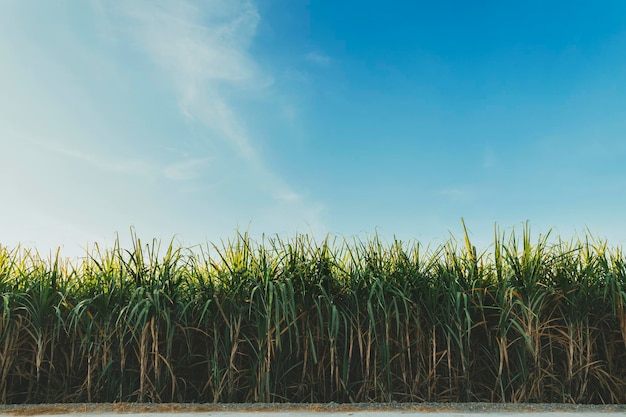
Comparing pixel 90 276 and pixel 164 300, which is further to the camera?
pixel 90 276

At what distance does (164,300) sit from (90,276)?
87cm

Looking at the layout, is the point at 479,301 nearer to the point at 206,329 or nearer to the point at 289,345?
the point at 289,345

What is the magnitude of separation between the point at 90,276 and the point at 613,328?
12.8ft

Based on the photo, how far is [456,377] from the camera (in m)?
3.62

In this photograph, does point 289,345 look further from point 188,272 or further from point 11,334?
point 11,334

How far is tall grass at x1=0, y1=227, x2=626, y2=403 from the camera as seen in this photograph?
3.56 m

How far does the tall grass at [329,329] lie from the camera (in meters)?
3.56

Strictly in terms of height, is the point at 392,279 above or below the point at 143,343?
above

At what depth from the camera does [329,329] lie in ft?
11.5

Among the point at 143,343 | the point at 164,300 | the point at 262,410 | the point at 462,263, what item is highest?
the point at 462,263

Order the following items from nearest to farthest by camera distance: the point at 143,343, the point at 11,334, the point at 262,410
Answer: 1. the point at 262,410
2. the point at 143,343
3. the point at 11,334

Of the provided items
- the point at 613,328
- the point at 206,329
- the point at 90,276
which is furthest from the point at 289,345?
the point at 613,328

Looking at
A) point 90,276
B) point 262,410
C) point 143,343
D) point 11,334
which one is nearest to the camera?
point 262,410

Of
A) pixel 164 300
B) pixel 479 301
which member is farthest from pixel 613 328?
pixel 164 300
